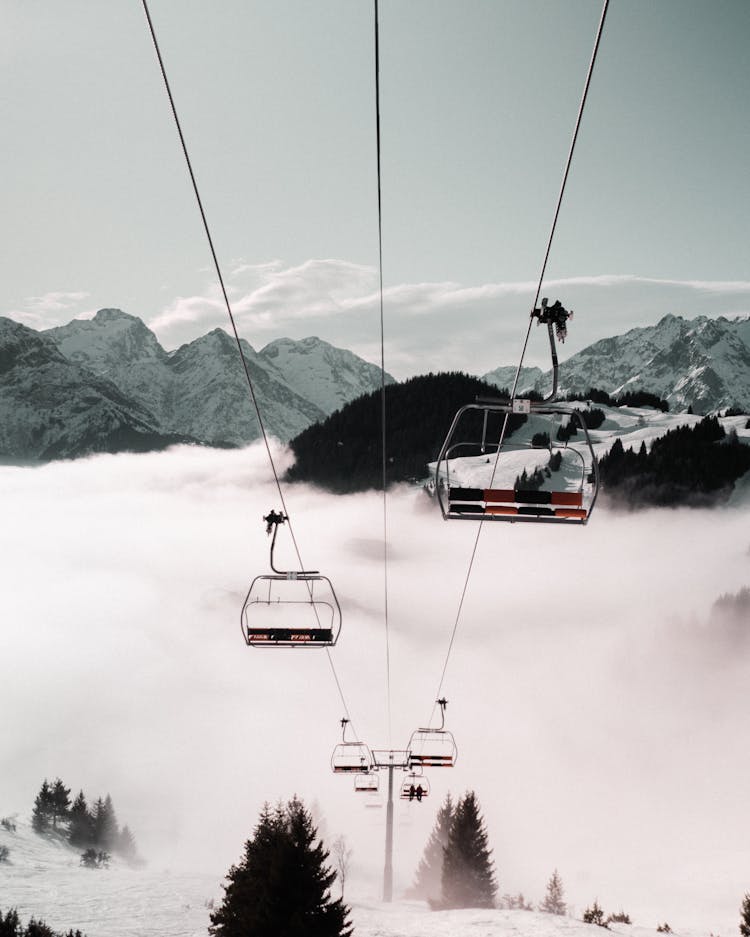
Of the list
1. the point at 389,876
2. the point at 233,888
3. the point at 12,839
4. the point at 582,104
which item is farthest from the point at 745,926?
the point at 12,839

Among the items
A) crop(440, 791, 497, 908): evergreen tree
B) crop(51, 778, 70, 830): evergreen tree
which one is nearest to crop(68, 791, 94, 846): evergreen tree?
crop(51, 778, 70, 830): evergreen tree

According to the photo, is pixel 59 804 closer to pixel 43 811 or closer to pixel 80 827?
pixel 43 811

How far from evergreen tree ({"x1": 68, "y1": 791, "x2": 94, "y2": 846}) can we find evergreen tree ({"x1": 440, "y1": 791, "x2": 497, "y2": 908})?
77014mm

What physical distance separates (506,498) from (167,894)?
6990 cm

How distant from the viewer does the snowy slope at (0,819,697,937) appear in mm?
46531

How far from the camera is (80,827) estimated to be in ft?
431

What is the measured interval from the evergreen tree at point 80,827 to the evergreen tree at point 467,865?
253ft

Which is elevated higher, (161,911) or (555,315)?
(555,315)

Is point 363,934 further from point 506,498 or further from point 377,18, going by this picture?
point 377,18

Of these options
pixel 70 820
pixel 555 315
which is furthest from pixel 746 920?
pixel 70 820

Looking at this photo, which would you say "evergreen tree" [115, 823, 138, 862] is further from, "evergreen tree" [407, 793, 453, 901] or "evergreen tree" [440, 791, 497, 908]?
"evergreen tree" [440, 791, 497, 908]

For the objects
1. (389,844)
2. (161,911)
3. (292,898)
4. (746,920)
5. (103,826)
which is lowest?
(161,911)

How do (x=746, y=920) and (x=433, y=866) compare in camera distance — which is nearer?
(x=746, y=920)

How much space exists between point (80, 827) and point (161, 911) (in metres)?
83.7
